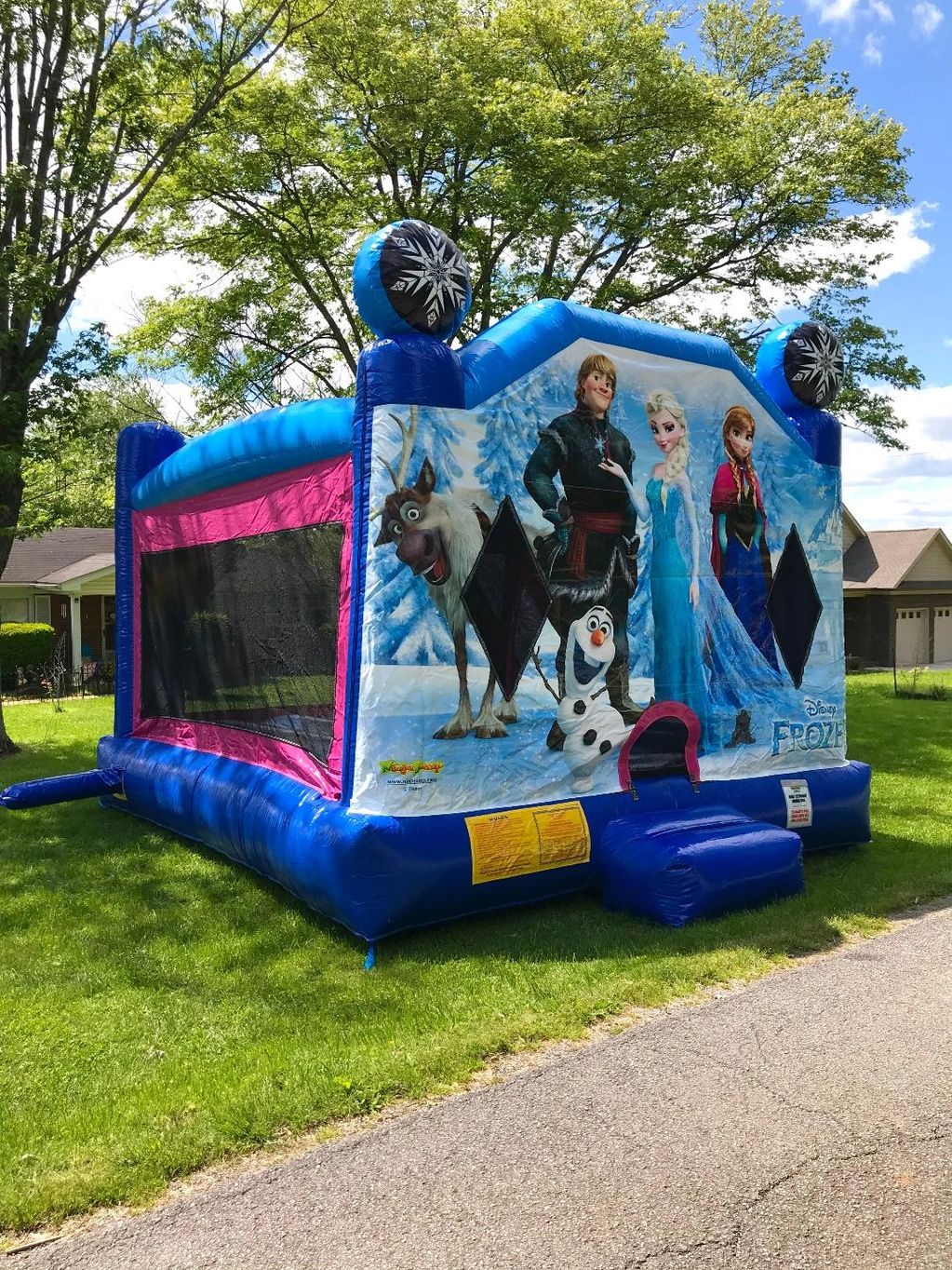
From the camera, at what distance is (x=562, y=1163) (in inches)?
Answer: 120

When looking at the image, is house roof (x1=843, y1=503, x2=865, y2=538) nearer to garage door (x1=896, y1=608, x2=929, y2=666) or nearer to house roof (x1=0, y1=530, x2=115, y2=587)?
garage door (x1=896, y1=608, x2=929, y2=666)

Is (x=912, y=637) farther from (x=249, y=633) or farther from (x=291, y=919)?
(x=291, y=919)

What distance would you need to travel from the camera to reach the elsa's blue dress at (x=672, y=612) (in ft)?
19.9

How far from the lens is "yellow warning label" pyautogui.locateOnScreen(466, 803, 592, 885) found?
5105 millimetres

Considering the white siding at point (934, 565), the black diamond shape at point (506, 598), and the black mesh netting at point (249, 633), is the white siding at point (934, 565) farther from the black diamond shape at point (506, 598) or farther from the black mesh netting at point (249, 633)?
the black diamond shape at point (506, 598)

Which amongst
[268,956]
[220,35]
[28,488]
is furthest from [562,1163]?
[28,488]

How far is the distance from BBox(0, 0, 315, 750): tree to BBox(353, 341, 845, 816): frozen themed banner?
669 cm

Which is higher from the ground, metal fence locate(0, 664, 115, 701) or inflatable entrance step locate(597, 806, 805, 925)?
metal fence locate(0, 664, 115, 701)

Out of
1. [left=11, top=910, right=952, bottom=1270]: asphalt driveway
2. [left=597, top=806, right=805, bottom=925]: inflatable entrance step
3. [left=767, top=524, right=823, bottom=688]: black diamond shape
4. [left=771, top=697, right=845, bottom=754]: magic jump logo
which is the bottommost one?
[left=11, top=910, right=952, bottom=1270]: asphalt driveway

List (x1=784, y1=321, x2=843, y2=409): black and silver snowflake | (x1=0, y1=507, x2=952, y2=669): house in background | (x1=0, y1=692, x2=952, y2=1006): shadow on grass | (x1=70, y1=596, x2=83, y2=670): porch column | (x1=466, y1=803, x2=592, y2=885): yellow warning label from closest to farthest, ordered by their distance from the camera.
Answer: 1. (x1=0, y1=692, x2=952, y2=1006): shadow on grass
2. (x1=466, y1=803, x2=592, y2=885): yellow warning label
3. (x1=784, y1=321, x2=843, y2=409): black and silver snowflake
4. (x1=70, y1=596, x2=83, y2=670): porch column
5. (x1=0, y1=507, x2=952, y2=669): house in background

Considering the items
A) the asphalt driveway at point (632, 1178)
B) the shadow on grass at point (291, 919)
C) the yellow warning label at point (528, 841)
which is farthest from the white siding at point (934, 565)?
the asphalt driveway at point (632, 1178)

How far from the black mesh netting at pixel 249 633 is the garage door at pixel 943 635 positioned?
26.9 m

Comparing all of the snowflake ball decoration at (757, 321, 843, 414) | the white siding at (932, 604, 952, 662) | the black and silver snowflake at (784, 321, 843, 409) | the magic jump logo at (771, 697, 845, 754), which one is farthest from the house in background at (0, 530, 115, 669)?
the white siding at (932, 604, 952, 662)

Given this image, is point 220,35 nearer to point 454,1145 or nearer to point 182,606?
point 182,606
